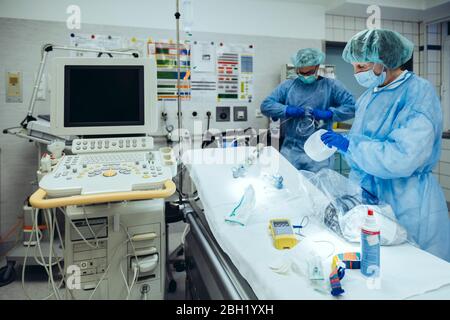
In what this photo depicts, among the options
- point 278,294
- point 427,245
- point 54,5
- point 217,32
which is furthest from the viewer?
point 217,32

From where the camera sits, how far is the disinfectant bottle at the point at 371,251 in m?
0.74

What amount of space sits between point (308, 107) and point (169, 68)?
134cm

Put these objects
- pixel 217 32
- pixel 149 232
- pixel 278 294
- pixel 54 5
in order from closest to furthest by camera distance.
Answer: pixel 278 294 < pixel 149 232 < pixel 54 5 < pixel 217 32

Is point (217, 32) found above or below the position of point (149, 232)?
above

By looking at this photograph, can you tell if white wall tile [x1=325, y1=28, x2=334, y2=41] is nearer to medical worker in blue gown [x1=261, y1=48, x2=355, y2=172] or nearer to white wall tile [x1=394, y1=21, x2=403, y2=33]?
white wall tile [x1=394, y1=21, x2=403, y2=33]

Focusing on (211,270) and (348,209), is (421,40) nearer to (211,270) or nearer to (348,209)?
(348,209)

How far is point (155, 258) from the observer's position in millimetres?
1304

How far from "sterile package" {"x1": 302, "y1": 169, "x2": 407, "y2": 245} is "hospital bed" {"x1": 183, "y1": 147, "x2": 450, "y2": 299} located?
0.03 metres

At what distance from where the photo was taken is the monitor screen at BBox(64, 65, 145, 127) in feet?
4.08

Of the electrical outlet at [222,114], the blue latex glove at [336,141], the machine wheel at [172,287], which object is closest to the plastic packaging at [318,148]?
the blue latex glove at [336,141]

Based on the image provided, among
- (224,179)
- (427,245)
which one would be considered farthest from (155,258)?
(427,245)

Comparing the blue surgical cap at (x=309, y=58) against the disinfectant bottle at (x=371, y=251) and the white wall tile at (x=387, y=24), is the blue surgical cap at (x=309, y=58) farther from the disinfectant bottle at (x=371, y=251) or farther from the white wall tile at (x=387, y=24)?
the white wall tile at (x=387, y=24)
